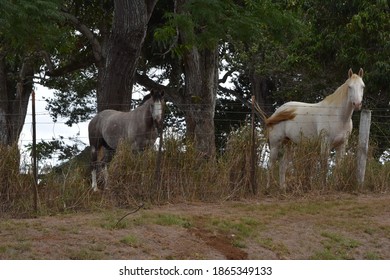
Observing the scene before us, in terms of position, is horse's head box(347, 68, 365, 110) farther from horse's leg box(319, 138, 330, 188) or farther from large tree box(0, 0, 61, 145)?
large tree box(0, 0, 61, 145)

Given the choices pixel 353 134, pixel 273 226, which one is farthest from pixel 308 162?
pixel 273 226

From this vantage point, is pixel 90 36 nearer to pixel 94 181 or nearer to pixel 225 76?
pixel 94 181

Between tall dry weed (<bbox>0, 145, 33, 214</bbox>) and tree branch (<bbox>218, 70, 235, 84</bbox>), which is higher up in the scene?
tree branch (<bbox>218, 70, 235, 84</bbox>)

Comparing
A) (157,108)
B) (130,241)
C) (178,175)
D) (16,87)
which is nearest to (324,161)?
(178,175)

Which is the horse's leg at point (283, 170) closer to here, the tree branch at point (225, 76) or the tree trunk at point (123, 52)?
the tree trunk at point (123, 52)

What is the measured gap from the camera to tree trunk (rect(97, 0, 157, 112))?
670 inches

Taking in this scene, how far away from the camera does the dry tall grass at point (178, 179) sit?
1252cm

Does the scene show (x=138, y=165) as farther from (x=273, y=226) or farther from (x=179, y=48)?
(x=179, y=48)

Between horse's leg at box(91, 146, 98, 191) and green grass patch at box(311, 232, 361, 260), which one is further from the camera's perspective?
horse's leg at box(91, 146, 98, 191)

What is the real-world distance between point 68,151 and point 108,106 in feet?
28.9

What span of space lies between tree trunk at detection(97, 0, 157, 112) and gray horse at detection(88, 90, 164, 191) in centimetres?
96

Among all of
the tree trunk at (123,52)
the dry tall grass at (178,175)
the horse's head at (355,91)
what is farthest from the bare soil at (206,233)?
the tree trunk at (123,52)

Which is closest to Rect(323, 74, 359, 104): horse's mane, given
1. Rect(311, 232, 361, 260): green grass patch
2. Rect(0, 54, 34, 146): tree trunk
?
Rect(311, 232, 361, 260): green grass patch

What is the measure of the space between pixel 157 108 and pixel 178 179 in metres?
1.67
